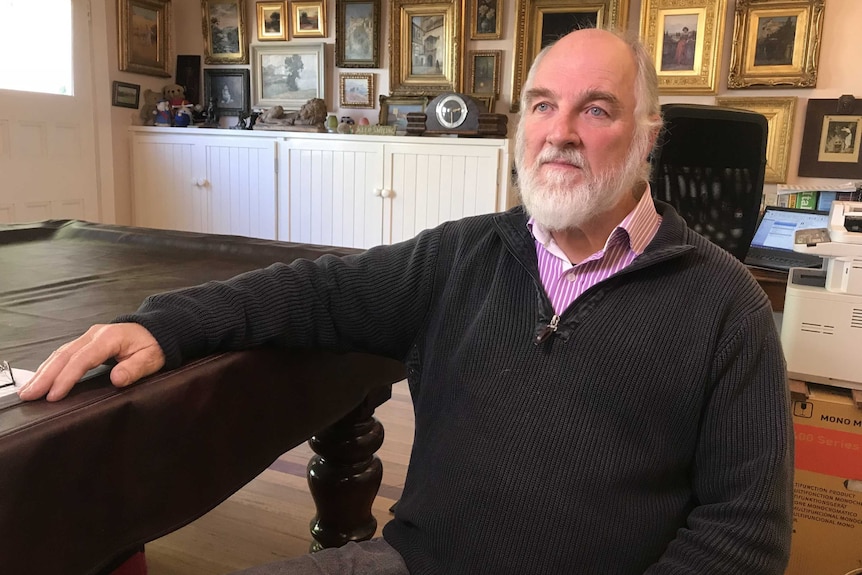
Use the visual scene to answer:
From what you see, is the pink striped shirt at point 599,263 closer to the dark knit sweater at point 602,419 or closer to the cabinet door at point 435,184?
the dark knit sweater at point 602,419

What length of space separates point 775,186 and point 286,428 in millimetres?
3293

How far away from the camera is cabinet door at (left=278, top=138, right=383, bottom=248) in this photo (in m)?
3.96

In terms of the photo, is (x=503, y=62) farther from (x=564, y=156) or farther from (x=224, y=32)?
(x=564, y=156)

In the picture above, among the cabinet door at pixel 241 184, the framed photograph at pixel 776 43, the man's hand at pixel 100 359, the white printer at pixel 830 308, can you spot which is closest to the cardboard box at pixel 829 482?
the white printer at pixel 830 308

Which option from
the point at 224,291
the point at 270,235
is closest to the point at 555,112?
the point at 224,291

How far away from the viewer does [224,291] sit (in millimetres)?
1075

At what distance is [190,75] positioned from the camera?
4676mm

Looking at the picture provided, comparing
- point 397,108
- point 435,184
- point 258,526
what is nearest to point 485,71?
point 397,108

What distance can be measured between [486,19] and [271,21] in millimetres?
1439

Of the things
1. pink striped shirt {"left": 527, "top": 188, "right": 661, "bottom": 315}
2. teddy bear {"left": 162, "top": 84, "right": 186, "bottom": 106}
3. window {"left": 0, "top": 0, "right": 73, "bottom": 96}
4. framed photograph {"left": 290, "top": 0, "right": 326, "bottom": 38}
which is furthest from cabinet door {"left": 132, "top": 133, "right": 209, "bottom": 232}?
pink striped shirt {"left": 527, "top": 188, "right": 661, "bottom": 315}

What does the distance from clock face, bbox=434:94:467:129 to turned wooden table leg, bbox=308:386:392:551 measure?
2.40m

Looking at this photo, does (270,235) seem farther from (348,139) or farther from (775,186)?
(775,186)

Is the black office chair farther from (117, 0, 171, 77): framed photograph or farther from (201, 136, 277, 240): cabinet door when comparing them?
(117, 0, 171, 77): framed photograph

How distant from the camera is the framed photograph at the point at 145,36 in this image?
432 centimetres
